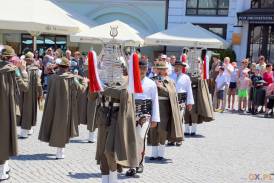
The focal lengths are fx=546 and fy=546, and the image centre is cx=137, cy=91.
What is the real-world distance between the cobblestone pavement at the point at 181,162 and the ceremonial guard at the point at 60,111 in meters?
0.38

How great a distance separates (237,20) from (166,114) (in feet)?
57.5

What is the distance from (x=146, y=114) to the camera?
25.7 feet

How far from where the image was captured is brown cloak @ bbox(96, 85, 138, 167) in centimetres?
667

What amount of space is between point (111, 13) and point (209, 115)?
55.2 feet

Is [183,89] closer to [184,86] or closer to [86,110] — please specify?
[184,86]

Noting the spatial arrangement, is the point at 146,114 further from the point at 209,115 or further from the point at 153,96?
the point at 209,115

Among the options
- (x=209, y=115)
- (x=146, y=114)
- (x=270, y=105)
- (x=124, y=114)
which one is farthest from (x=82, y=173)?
(x=270, y=105)

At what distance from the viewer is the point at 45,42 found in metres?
27.2

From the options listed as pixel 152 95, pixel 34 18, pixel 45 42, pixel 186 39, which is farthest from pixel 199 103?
pixel 45 42

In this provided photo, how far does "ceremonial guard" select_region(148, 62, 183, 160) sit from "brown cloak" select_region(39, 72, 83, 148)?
55.7 inches

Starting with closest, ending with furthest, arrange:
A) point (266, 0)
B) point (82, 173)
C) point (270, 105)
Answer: point (82, 173), point (270, 105), point (266, 0)

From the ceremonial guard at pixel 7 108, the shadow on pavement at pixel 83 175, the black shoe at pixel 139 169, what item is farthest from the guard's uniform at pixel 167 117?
the ceremonial guard at pixel 7 108

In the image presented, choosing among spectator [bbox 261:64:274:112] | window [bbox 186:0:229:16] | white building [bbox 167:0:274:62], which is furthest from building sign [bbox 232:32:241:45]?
spectator [bbox 261:64:274:112]

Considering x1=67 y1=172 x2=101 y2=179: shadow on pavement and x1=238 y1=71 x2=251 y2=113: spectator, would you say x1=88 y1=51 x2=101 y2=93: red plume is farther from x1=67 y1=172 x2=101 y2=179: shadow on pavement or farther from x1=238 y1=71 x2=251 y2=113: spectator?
x1=238 y1=71 x2=251 y2=113: spectator
